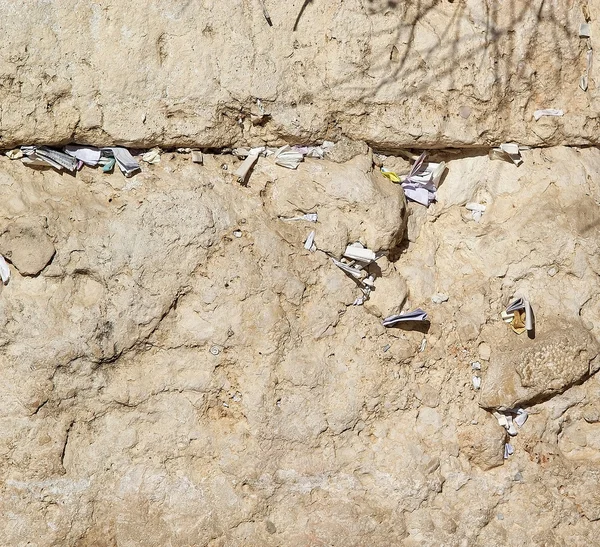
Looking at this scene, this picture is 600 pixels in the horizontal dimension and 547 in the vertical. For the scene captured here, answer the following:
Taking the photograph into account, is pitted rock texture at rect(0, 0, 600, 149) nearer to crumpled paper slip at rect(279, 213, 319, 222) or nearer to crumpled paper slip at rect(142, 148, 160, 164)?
crumpled paper slip at rect(142, 148, 160, 164)

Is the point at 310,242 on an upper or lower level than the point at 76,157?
lower

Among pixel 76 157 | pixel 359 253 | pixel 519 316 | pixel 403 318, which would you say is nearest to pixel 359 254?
pixel 359 253

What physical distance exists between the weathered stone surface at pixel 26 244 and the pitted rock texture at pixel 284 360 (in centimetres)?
3

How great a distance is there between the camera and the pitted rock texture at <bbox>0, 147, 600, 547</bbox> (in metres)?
2.55

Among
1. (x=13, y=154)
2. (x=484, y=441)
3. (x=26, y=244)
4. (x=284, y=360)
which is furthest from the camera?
(x=484, y=441)

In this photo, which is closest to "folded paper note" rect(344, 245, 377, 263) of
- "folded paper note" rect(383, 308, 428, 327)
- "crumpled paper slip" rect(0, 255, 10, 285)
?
"folded paper note" rect(383, 308, 428, 327)

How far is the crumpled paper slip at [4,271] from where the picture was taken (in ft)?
8.21

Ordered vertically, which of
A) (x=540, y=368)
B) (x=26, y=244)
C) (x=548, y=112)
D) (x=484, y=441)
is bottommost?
(x=484, y=441)

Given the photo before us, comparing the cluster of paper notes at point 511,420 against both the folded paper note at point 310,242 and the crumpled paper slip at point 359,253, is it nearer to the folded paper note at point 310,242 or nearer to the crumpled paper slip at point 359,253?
the crumpled paper slip at point 359,253

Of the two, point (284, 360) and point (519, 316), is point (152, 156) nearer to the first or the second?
point (284, 360)

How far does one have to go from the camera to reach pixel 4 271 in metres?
2.50

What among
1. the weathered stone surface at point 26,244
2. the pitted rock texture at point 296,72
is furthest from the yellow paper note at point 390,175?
the weathered stone surface at point 26,244

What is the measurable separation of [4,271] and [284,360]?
1.06 m

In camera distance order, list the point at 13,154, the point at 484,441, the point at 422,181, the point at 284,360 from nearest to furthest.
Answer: the point at 13,154 < the point at 284,360 < the point at 484,441 < the point at 422,181
